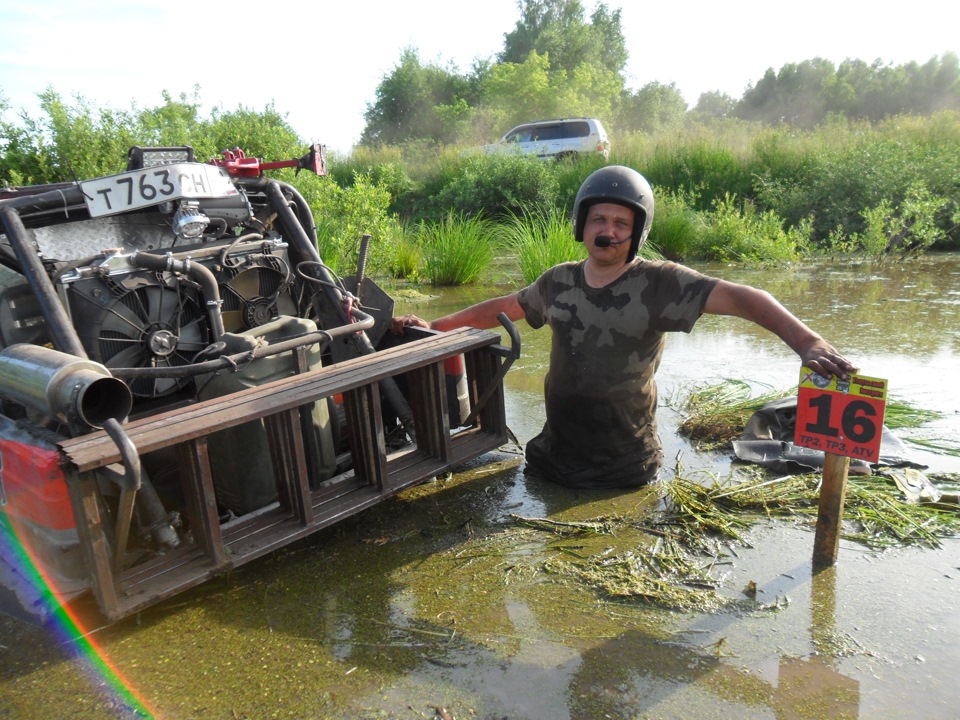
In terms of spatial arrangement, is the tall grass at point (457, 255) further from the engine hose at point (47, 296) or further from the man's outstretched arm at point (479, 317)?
the engine hose at point (47, 296)

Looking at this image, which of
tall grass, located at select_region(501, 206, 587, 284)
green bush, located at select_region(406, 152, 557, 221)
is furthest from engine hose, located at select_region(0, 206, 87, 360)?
green bush, located at select_region(406, 152, 557, 221)

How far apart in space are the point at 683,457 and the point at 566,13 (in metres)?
49.2

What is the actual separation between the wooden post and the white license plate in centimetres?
328

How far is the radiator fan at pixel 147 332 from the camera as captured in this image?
3.48 meters

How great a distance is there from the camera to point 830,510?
3.02 metres

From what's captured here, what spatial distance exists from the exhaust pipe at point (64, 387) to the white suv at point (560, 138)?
53.2 ft

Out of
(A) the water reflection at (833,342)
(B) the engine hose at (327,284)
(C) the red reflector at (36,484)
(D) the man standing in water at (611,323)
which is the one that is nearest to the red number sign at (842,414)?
(D) the man standing in water at (611,323)

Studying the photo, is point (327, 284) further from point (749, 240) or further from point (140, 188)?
point (749, 240)

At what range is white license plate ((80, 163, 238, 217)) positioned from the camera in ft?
11.9

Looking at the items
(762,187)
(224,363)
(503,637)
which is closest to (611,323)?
(503,637)

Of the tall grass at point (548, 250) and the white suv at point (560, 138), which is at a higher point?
the white suv at point (560, 138)

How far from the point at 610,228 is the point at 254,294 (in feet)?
6.39

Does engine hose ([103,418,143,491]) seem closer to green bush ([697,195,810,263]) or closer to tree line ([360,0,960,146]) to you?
green bush ([697,195,810,263])

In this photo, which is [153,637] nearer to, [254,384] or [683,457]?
[254,384]
